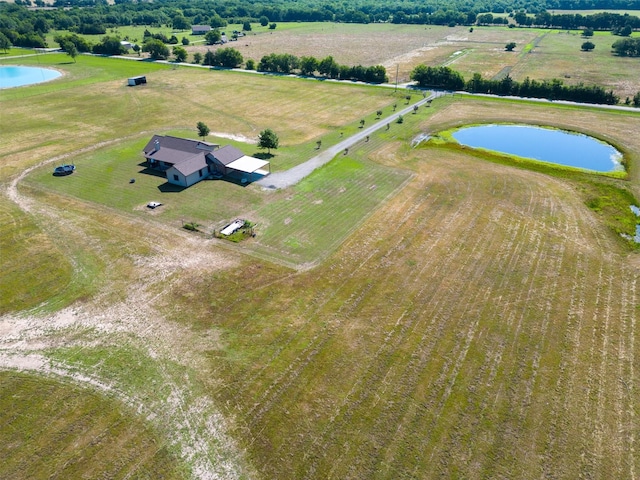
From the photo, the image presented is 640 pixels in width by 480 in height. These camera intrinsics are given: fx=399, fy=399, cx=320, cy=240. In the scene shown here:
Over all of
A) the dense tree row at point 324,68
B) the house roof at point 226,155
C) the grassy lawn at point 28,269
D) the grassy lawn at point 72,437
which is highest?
the dense tree row at point 324,68

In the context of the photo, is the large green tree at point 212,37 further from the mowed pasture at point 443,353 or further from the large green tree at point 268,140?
the mowed pasture at point 443,353

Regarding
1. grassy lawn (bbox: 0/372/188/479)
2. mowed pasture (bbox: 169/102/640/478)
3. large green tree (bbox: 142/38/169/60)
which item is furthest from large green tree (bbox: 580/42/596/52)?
grassy lawn (bbox: 0/372/188/479)

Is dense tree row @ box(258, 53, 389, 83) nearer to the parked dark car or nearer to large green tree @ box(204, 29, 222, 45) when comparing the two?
large green tree @ box(204, 29, 222, 45)

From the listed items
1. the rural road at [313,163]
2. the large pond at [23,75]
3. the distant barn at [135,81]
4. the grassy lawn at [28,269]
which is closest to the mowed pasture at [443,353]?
the grassy lawn at [28,269]

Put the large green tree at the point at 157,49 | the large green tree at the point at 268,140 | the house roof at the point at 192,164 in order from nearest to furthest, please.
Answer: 1. the house roof at the point at 192,164
2. the large green tree at the point at 268,140
3. the large green tree at the point at 157,49

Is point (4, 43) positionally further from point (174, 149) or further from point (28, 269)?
point (28, 269)

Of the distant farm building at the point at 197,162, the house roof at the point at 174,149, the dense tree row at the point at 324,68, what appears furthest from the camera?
the dense tree row at the point at 324,68

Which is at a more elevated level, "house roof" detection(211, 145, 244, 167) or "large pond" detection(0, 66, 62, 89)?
"house roof" detection(211, 145, 244, 167)

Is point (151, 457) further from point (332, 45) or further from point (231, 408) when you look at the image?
point (332, 45)
